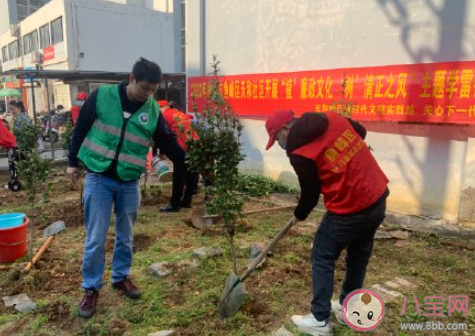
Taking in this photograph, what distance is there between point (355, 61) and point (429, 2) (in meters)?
1.17

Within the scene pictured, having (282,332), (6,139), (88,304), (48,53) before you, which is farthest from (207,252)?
(48,53)

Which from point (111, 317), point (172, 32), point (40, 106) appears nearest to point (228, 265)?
point (111, 317)

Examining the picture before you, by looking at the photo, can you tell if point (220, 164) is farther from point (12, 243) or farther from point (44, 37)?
point (44, 37)

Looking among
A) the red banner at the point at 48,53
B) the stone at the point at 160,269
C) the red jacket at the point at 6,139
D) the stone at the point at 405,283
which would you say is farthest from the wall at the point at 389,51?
the red banner at the point at 48,53

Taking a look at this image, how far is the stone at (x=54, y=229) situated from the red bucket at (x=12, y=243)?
82cm

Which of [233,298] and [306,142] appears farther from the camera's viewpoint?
[233,298]

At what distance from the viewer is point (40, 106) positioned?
1110 inches

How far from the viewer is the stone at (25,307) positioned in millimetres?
2846

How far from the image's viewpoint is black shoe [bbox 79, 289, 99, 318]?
2744mm

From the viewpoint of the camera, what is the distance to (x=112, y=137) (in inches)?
105

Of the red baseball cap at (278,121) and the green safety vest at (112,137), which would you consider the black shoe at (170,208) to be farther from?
the red baseball cap at (278,121)

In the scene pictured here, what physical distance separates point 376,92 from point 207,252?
331cm

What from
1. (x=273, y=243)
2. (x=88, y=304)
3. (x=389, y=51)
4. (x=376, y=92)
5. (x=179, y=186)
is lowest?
(x=88, y=304)

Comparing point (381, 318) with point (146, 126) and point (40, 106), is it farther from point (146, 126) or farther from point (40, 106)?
point (40, 106)
